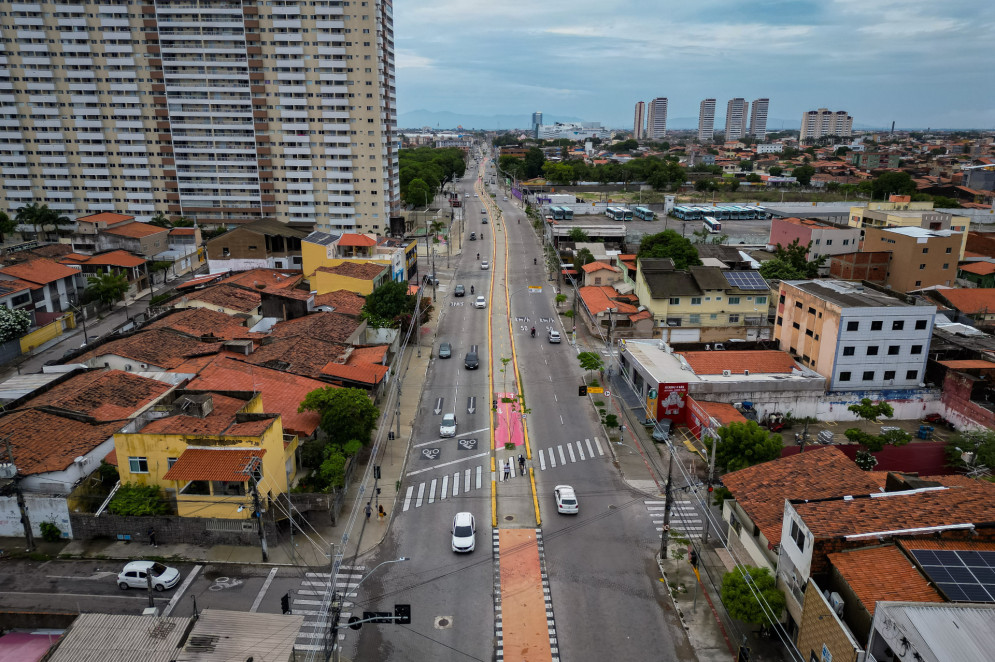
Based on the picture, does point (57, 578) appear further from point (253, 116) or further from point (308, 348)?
point (253, 116)

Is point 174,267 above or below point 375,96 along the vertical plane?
below

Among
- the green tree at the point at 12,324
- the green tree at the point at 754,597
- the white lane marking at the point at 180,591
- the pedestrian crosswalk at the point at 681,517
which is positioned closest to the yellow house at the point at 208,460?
the white lane marking at the point at 180,591

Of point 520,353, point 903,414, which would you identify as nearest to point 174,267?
point 520,353

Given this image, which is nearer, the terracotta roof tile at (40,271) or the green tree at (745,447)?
the green tree at (745,447)

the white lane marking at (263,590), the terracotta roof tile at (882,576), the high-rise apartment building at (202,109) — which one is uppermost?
the high-rise apartment building at (202,109)

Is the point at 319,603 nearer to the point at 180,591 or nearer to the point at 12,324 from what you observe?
the point at 180,591

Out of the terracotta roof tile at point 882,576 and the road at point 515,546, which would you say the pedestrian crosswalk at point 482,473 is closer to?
the road at point 515,546

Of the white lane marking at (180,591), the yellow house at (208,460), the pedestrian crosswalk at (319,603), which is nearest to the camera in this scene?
the pedestrian crosswalk at (319,603)

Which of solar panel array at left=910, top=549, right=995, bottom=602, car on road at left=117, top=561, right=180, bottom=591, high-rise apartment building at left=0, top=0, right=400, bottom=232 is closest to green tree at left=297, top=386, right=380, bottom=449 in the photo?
car on road at left=117, top=561, right=180, bottom=591
